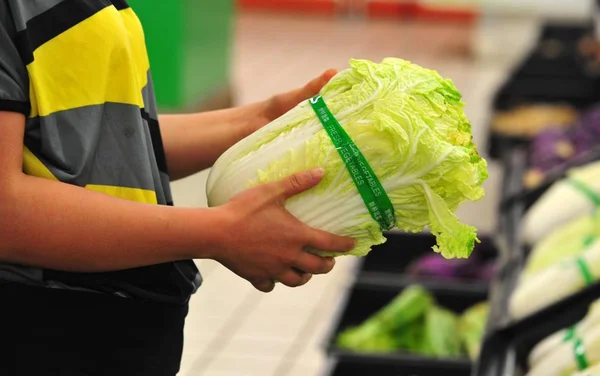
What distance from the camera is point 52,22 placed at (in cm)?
141

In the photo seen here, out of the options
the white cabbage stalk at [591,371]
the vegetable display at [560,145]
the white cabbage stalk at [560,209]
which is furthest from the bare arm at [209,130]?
the vegetable display at [560,145]

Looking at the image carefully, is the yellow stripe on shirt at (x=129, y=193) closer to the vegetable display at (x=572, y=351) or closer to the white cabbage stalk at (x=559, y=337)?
the vegetable display at (x=572, y=351)

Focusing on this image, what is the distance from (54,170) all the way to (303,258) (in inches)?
14.8

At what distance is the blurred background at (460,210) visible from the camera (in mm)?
3275

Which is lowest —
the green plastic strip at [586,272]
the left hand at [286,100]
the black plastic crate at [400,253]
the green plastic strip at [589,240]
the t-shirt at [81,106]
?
the black plastic crate at [400,253]

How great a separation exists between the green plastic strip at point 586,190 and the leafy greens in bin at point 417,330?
0.55 m

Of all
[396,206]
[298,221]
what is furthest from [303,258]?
[396,206]

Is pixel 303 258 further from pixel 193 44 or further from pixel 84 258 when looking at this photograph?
pixel 193 44

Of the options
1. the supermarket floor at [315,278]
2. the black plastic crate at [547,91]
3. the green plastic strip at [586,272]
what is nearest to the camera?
the green plastic strip at [586,272]

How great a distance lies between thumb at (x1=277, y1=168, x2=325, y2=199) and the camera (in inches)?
57.7

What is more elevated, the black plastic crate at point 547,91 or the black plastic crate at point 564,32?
the black plastic crate at point 547,91

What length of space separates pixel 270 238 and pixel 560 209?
242 cm

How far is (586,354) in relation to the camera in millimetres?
2418

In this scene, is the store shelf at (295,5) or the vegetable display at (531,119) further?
the store shelf at (295,5)
